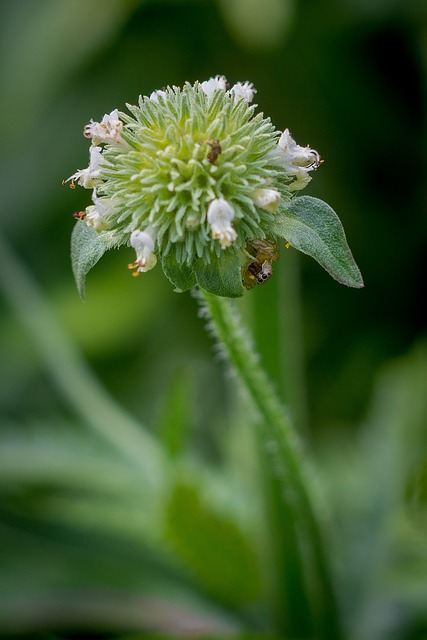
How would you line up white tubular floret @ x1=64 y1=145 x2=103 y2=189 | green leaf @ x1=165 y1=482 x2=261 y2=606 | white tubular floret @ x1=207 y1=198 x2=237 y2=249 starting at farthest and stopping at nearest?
green leaf @ x1=165 y1=482 x2=261 y2=606 < white tubular floret @ x1=64 y1=145 x2=103 y2=189 < white tubular floret @ x1=207 y1=198 x2=237 y2=249

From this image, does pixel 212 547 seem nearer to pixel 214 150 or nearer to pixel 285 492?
pixel 285 492

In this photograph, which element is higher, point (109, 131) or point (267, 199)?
point (109, 131)

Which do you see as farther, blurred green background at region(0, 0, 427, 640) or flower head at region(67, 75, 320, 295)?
blurred green background at region(0, 0, 427, 640)

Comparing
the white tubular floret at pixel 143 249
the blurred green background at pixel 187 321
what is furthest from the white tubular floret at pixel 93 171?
the blurred green background at pixel 187 321

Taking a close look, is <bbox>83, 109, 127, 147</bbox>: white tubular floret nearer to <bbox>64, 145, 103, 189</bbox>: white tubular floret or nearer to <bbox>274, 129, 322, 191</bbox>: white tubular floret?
<bbox>64, 145, 103, 189</bbox>: white tubular floret

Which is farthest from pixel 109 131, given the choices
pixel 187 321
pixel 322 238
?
pixel 187 321

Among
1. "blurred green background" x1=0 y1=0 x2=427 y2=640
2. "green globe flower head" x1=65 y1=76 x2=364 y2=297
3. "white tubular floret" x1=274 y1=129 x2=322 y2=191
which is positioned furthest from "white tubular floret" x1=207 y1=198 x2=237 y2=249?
"blurred green background" x1=0 y1=0 x2=427 y2=640
